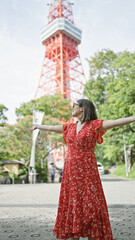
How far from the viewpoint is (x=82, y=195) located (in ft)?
7.48

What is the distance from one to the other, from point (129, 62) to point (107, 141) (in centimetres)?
701

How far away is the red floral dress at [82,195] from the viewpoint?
7.22ft

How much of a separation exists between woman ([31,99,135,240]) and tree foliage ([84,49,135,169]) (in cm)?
1452

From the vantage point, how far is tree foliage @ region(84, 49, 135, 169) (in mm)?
17188

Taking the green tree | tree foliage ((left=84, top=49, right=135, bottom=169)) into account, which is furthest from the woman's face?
the green tree

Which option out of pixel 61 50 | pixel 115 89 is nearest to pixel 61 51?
pixel 61 50

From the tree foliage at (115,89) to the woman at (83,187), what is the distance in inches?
572

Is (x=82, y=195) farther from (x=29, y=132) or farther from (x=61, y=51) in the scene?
(x=61, y=51)

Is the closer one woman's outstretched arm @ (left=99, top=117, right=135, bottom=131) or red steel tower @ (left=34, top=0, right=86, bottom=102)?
woman's outstretched arm @ (left=99, top=117, right=135, bottom=131)

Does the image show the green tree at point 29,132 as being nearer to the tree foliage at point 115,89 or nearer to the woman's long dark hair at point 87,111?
the tree foliage at point 115,89

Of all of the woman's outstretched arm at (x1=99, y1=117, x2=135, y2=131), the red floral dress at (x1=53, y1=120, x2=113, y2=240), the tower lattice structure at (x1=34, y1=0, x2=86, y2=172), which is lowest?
the red floral dress at (x1=53, y1=120, x2=113, y2=240)

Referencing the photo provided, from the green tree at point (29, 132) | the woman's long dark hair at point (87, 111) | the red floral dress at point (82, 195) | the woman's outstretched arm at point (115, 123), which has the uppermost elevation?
the green tree at point (29, 132)

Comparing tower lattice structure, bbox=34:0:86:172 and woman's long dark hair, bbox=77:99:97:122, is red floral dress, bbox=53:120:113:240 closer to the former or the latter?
woman's long dark hair, bbox=77:99:97:122

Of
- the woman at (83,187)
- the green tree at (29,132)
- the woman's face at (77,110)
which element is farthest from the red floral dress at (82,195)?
the green tree at (29,132)
